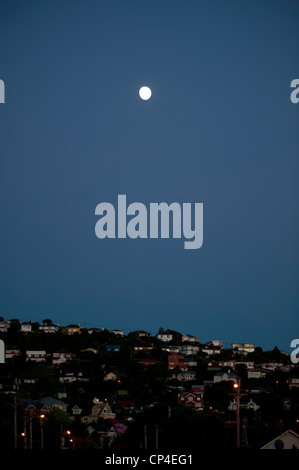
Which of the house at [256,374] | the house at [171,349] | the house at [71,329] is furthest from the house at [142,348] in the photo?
the house at [256,374]

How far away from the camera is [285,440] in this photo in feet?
117

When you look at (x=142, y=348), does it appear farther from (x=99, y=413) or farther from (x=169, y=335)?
(x=99, y=413)

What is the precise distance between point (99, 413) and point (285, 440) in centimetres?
3771

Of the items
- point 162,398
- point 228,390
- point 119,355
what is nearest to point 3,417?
point 162,398

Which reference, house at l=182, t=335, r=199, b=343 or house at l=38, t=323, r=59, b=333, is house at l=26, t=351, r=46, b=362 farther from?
house at l=182, t=335, r=199, b=343

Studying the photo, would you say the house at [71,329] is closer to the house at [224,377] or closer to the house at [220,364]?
the house at [220,364]

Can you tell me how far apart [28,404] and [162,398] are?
14.4 m

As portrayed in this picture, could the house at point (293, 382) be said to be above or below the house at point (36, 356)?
below

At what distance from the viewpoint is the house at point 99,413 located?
229 ft

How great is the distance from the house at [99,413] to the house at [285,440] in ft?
116

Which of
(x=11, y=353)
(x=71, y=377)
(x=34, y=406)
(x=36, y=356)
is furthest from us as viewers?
(x=11, y=353)

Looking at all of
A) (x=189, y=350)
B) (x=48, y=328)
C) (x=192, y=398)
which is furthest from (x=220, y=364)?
(x=48, y=328)
